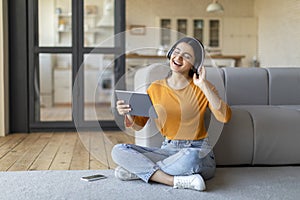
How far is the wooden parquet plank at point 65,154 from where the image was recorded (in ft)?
8.28

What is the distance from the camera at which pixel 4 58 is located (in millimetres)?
3816

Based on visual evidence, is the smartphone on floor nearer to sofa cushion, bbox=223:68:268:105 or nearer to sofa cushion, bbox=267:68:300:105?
sofa cushion, bbox=223:68:268:105

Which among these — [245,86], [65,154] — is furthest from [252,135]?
[65,154]

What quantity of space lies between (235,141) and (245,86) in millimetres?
538

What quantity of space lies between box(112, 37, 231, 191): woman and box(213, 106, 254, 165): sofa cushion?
274 mm

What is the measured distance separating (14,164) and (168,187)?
3.53ft

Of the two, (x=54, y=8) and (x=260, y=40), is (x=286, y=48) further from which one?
(x=54, y=8)

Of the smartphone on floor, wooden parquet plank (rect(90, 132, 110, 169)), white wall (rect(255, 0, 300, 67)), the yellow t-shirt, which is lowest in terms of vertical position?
the smartphone on floor

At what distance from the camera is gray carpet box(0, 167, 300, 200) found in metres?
1.87

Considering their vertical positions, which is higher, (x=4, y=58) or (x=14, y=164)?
(x=4, y=58)

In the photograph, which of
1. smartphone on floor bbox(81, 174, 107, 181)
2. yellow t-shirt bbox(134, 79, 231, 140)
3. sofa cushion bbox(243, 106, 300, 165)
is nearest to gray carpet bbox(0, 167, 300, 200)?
smartphone on floor bbox(81, 174, 107, 181)

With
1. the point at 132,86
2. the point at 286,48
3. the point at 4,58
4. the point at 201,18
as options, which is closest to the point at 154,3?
the point at 201,18

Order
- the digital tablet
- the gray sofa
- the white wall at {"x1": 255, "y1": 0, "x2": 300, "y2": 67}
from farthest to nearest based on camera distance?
the white wall at {"x1": 255, "y1": 0, "x2": 300, "y2": 67}
the gray sofa
the digital tablet

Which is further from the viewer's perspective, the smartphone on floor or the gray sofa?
the gray sofa
